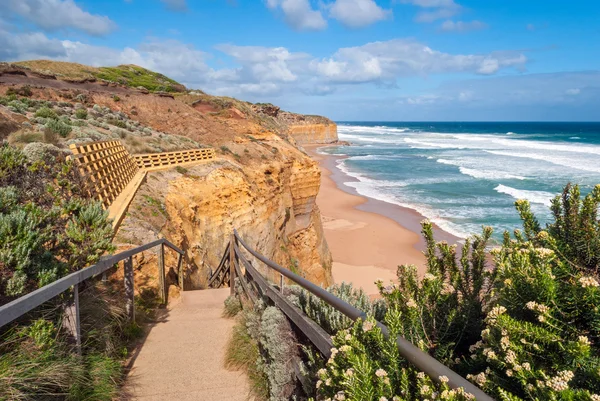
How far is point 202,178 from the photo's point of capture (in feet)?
41.8

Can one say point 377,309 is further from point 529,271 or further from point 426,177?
point 426,177

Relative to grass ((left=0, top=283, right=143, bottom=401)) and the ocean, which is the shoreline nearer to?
the ocean

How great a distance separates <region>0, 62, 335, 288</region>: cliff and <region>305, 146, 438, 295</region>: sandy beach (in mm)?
2692

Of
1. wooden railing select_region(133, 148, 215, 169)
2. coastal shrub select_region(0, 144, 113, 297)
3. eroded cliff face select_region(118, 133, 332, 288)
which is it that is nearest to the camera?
coastal shrub select_region(0, 144, 113, 297)

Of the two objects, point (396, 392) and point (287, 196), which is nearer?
point (396, 392)

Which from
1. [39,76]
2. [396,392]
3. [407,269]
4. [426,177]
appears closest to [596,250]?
[407,269]

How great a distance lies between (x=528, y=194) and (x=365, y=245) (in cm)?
1658

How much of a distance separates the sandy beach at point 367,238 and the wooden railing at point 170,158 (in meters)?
8.51

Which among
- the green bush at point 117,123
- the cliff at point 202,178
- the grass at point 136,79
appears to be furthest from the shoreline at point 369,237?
the grass at point 136,79

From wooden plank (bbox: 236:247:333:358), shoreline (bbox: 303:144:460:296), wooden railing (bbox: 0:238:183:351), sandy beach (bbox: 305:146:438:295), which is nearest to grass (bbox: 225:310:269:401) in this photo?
wooden plank (bbox: 236:247:333:358)

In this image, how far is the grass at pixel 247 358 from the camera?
11.9ft

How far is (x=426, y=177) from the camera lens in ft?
139

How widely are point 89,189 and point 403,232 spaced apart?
67.9 feet

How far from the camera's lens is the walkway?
3.69 meters
